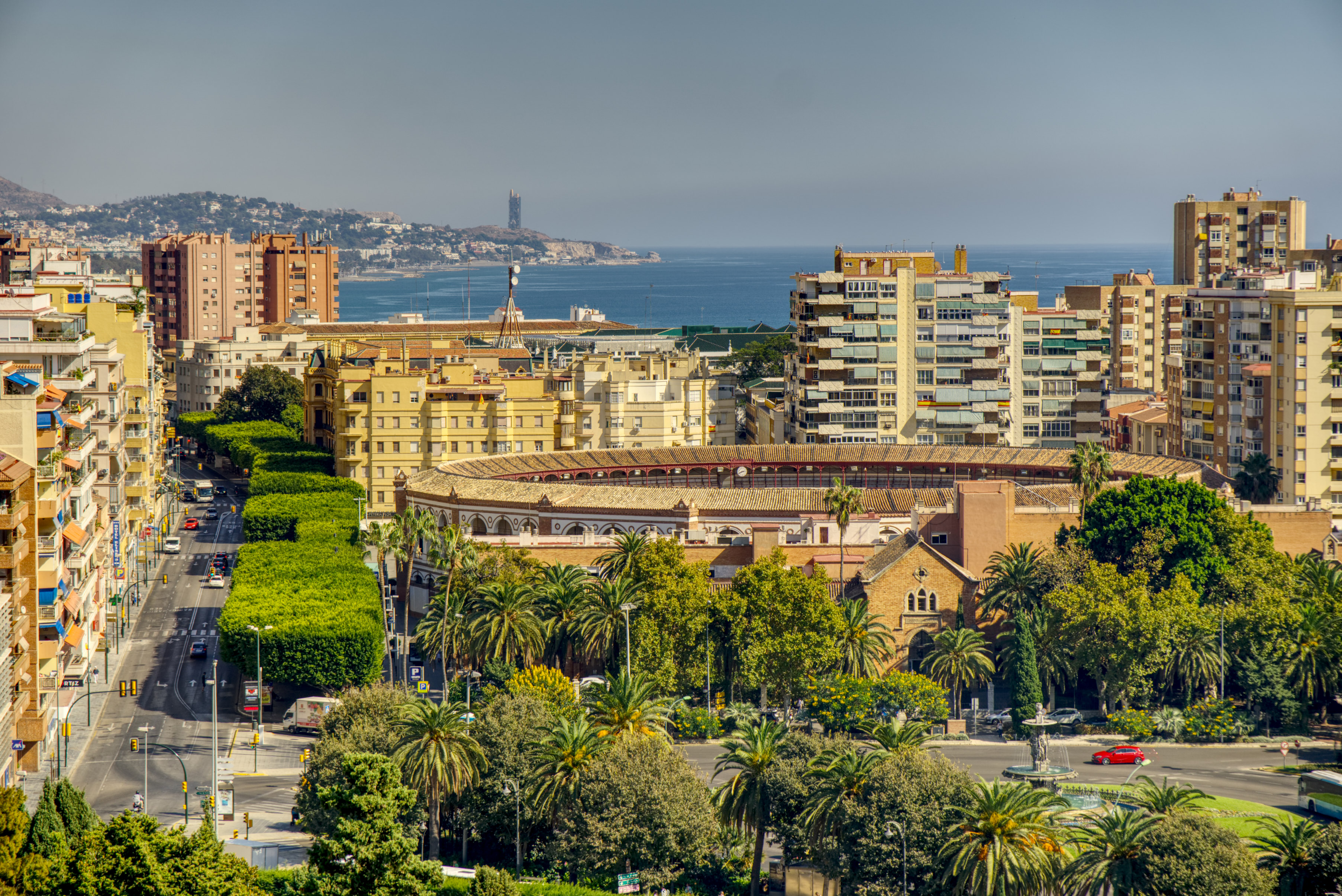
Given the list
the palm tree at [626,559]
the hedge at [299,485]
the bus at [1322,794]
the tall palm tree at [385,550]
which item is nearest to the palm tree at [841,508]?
the palm tree at [626,559]

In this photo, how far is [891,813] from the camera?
57.6 meters

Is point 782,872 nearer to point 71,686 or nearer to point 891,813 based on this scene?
point 891,813

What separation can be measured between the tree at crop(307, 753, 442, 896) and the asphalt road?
19.2 metres

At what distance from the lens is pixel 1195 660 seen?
8469 cm

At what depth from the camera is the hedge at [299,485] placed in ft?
441

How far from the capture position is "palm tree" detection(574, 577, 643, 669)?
84.6m

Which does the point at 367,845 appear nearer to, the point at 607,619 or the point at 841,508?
the point at 607,619

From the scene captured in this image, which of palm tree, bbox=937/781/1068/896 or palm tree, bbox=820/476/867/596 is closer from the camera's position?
palm tree, bbox=937/781/1068/896

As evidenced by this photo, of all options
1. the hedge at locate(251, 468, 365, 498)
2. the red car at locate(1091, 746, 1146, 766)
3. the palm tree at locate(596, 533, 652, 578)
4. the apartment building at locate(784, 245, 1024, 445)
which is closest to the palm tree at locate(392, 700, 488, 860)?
the palm tree at locate(596, 533, 652, 578)

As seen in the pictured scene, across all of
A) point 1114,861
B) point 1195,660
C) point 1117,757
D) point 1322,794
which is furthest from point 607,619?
point 1114,861

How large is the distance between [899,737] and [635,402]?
8531cm

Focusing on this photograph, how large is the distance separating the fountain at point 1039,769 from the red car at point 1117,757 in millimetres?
2301

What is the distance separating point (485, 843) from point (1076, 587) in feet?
115

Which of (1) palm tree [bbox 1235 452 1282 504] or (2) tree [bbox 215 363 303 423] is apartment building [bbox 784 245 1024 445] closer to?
(1) palm tree [bbox 1235 452 1282 504]
